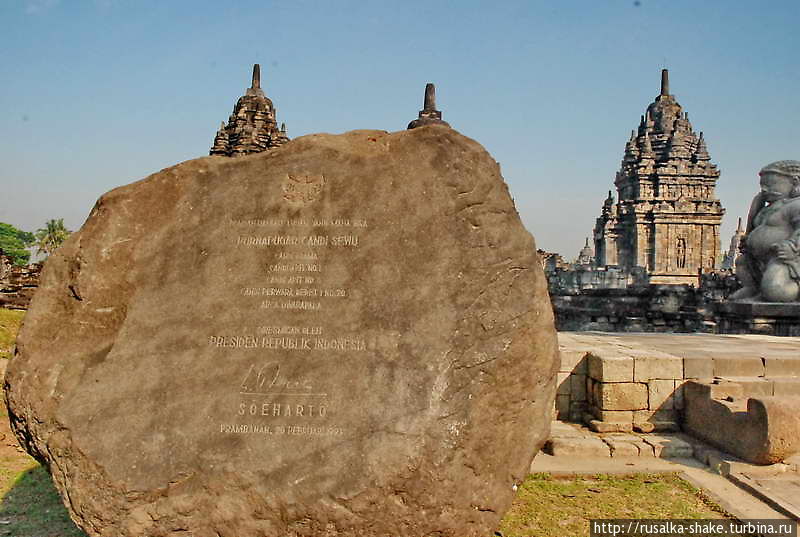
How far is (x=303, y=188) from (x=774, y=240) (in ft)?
28.6

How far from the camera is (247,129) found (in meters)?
26.5

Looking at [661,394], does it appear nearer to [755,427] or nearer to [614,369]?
[614,369]

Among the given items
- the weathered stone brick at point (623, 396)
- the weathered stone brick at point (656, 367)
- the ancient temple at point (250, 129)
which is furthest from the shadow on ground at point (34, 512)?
the ancient temple at point (250, 129)

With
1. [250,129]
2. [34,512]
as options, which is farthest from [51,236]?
[34,512]

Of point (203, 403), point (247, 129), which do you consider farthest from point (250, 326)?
point (247, 129)

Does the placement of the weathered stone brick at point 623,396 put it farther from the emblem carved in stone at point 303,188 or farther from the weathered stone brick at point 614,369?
the emblem carved in stone at point 303,188

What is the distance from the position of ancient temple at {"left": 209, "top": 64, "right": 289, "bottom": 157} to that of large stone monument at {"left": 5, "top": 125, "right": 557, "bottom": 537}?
23363 millimetres

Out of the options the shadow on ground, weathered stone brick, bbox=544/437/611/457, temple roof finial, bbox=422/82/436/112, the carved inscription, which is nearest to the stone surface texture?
weathered stone brick, bbox=544/437/611/457

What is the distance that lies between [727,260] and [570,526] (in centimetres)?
7009

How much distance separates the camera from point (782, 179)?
9594 millimetres

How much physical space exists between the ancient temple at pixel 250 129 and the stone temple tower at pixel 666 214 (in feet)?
73.8

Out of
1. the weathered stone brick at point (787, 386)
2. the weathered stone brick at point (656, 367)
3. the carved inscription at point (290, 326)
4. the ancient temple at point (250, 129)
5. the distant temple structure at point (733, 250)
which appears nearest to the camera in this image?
the carved inscription at point (290, 326)

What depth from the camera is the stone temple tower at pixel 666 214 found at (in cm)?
3672

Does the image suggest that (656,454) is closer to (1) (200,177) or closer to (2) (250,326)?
(2) (250,326)
